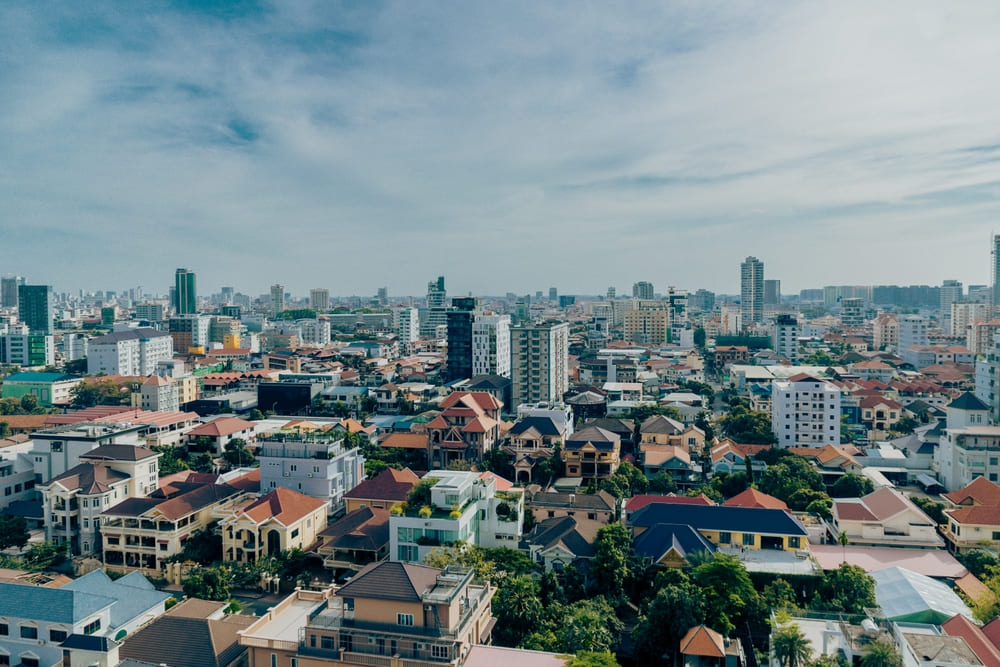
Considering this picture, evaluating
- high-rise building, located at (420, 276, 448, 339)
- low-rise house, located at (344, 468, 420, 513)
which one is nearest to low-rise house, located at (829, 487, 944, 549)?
low-rise house, located at (344, 468, 420, 513)

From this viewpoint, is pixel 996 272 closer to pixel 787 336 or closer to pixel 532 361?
pixel 787 336

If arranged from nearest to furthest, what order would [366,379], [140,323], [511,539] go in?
[511,539], [366,379], [140,323]

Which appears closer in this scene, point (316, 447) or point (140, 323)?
point (316, 447)

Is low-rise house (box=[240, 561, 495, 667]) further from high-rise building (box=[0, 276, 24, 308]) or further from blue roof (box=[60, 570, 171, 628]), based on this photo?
high-rise building (box=[0, 276, 24, 308])

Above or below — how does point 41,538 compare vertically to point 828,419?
below

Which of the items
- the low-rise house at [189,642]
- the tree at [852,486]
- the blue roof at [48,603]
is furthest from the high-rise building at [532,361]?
the blue roof at [48,603]

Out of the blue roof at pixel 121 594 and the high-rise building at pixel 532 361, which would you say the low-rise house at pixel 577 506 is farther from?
the high-rise building at pixel 532 361

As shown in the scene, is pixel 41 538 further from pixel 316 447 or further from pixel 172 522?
pixel 316 447

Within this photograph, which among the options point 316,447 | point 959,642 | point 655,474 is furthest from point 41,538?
point 959,642
